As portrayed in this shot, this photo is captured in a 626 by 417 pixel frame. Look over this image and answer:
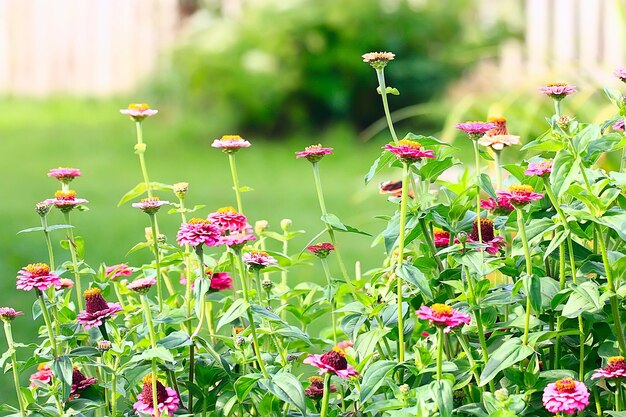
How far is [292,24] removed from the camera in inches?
298

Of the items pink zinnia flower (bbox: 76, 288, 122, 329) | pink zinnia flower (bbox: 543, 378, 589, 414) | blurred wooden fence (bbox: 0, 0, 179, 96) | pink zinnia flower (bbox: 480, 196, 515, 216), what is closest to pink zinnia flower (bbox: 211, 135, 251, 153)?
pink zinnia flower (bbox: 76, 288, 122, 329)

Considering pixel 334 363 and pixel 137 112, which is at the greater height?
pixel 137 112

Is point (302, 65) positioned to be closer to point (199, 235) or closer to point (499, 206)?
point (499, 206)

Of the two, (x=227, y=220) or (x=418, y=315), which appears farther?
(x=227, y=220)

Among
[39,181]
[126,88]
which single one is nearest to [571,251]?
[39,181]

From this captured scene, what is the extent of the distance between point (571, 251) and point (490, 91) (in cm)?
584

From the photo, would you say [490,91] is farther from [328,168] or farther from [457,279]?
[457,279]

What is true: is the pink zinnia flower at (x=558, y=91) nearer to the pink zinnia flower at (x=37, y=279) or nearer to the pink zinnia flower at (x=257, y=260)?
the pink zinnia flower at (x=257, y=260)

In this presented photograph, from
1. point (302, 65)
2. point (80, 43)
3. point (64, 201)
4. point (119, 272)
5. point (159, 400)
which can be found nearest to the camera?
point (159, 400)

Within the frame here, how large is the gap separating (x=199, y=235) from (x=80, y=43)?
8.22m

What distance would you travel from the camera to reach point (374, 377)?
1.32m

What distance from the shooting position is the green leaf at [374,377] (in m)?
1.30

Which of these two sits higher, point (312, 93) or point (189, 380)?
point (189, 380)

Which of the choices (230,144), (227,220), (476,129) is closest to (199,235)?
(227,220)
